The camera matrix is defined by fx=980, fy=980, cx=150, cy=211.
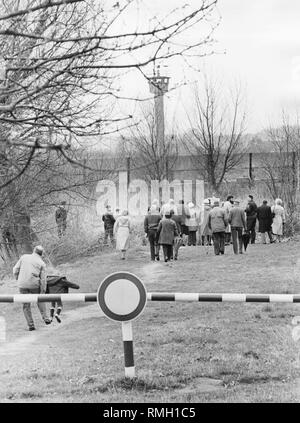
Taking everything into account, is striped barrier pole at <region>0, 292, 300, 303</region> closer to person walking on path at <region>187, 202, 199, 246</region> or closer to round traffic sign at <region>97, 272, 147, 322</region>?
round traffic sign at <region>97, 272, 147, 322</region>

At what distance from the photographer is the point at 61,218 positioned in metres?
23.3

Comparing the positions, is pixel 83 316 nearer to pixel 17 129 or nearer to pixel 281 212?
pixel 17 129

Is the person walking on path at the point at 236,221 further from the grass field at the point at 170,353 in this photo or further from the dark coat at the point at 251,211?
the grass field at the point at 170,353

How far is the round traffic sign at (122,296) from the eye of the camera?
9734 millimetres

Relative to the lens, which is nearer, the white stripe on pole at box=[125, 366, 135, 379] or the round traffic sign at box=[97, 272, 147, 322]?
the round traffic sign at box=[97, 272, 147, 322]

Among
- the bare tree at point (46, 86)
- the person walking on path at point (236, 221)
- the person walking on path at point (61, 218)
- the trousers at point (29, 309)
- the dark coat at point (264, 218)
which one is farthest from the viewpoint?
the dark coat at point (264, 218)

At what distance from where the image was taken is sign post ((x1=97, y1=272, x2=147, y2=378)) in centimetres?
973

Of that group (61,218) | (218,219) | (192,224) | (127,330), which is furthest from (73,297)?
(192,224)

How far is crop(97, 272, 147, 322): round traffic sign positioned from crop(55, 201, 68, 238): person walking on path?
11044 millimetres

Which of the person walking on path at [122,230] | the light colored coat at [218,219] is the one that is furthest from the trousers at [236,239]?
the person walking on path at [122,230]

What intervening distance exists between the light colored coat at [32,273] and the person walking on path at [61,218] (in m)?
4.44

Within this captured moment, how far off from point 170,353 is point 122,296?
243cm

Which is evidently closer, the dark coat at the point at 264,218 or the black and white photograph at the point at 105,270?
the black and white photograph at the point at 105,270

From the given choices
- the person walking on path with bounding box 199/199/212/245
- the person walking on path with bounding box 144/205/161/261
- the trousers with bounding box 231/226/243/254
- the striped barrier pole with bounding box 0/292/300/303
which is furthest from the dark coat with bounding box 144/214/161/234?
the striped barrier pole with bounding box 0/292/300/303
